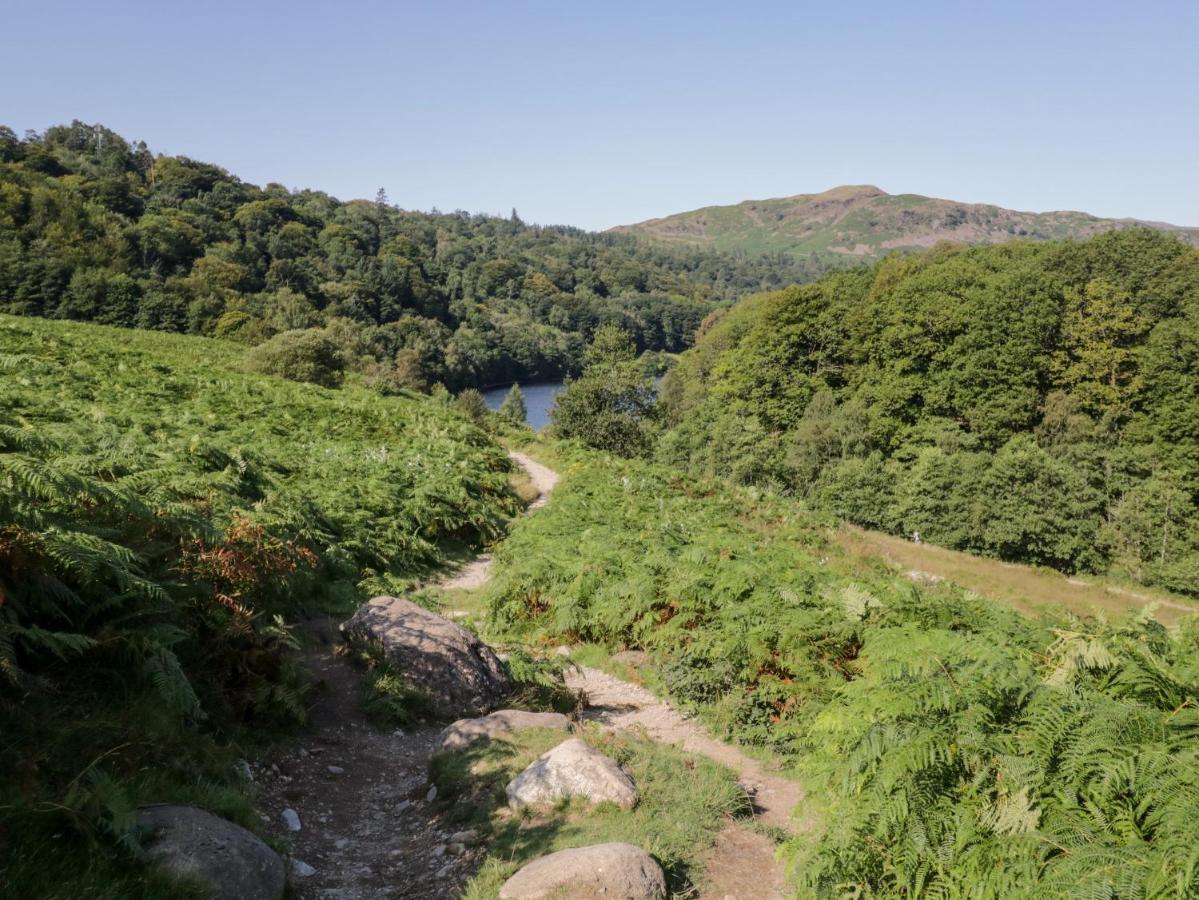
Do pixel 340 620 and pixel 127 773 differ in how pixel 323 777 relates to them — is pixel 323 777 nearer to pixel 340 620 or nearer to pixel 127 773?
pixel 127 773

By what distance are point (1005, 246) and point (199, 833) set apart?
70.8m

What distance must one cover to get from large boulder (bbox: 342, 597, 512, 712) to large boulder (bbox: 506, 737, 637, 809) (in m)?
2.64

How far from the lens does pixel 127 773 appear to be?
186 inches

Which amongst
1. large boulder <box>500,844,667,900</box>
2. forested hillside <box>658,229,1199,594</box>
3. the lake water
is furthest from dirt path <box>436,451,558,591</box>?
the lake water

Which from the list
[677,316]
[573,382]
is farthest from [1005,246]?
[677,316]

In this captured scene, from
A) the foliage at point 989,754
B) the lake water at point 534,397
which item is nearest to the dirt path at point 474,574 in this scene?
the foliage at point 989,754

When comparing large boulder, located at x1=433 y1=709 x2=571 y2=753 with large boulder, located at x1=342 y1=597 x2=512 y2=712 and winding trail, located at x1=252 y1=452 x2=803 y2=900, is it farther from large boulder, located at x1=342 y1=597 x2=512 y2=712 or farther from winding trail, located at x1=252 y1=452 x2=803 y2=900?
large boulder, located at x1=342 y1=597 x2=512 y2=712

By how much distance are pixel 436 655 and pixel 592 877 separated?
180 inches

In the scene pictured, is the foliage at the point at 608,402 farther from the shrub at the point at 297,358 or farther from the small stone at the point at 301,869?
the small stone at the point at 301,869

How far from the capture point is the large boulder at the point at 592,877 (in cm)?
459

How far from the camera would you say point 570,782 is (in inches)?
235

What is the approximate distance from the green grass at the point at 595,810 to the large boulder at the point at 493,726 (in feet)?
0.49

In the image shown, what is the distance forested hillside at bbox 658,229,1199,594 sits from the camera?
39.0 metres

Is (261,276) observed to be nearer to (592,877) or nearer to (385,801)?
(385,801)
